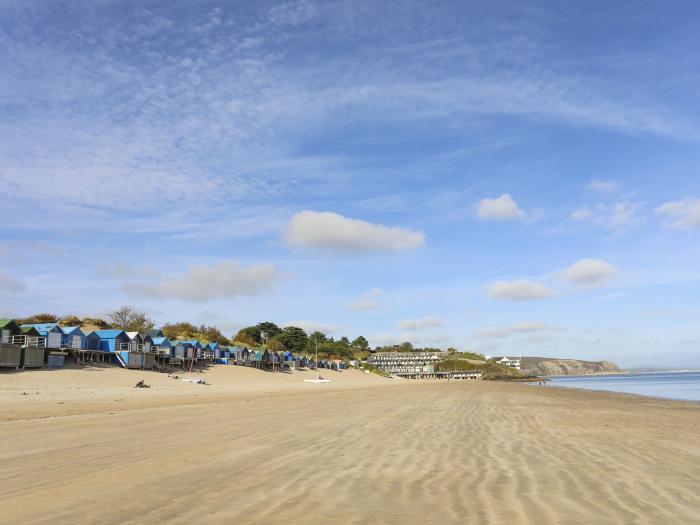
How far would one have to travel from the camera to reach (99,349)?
60938 mm

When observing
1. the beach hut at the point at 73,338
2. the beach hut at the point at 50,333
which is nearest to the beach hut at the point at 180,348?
the beach hut at the point at 73,338

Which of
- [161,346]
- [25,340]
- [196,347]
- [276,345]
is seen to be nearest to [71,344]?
[25,340]

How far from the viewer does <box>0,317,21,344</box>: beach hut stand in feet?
154

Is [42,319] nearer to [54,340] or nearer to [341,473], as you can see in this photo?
[54,340]

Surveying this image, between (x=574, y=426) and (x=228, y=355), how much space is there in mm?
78897

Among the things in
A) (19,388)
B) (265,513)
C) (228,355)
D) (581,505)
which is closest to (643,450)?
(581,505)

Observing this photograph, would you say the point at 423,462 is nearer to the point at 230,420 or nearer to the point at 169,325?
the point at 230,420

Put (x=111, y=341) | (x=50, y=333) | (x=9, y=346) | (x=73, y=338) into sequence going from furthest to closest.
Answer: (x=111, y=341), (x=73, y=338), (x=50, y=333), (x=9, y=346)

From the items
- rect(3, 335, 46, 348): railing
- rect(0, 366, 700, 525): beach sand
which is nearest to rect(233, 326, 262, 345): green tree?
rect(3, 335, 46, 348): railing

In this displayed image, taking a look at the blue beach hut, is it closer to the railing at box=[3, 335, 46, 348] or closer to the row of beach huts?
the row of beach huts

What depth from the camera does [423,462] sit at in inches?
376

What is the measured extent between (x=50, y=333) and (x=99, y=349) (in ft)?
28.9

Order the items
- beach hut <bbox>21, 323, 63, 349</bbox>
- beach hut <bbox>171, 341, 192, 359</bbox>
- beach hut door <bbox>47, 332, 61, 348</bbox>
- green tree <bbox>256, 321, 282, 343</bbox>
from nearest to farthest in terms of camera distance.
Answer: beach hut <bbox>21, 323, 63, 349</bbox> < beach hut door <bbox>47, 332, 61, 348</bbox> < beach hut <bbox>171, 341, 192, 359</bbox> < green tree <bbox>256, 321, 282, 343</bbox>

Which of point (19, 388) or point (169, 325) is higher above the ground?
point (169, 325)
